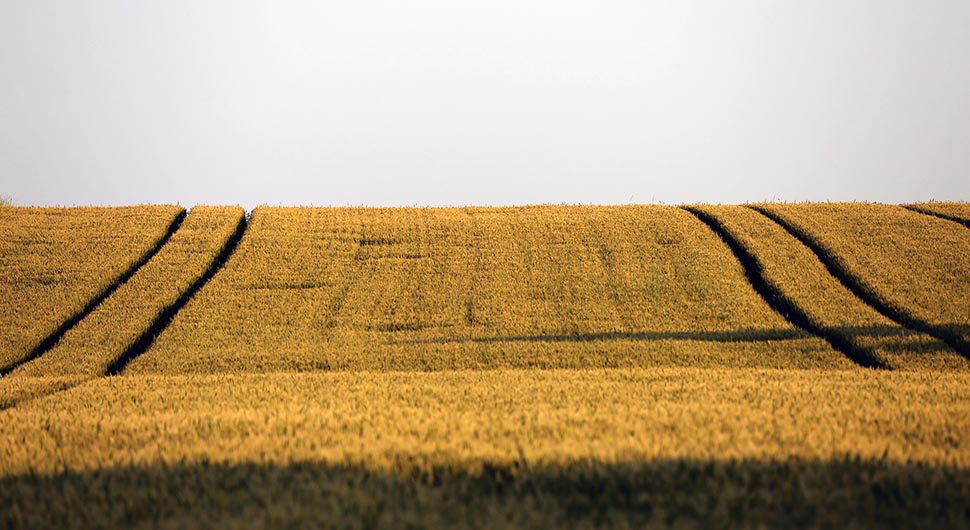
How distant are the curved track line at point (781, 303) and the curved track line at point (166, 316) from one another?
930 inches

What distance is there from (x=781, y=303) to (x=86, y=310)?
91.1 feet

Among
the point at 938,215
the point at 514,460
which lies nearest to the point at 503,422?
the point at 514,460

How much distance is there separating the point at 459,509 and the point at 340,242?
3457cm

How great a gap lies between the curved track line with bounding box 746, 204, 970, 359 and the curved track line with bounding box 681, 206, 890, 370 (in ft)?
9.98

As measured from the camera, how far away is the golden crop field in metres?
7.35

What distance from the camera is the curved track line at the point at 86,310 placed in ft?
90.1

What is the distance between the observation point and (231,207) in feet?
156

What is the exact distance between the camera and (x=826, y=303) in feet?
101

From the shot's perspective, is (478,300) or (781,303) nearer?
(781,303)

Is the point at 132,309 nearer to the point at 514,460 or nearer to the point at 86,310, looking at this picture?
the point at 86,310

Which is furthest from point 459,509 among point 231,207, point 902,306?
point 231,207

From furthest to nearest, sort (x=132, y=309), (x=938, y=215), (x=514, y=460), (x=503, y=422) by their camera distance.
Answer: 1. (x=938, y=215)
2. (x=132, y=309)
3. (x=503, y=422)
4. (x=514, y=460)

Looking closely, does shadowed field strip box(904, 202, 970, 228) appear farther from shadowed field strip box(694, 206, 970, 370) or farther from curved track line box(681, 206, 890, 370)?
curved track line box(681, 206, 890, 370)

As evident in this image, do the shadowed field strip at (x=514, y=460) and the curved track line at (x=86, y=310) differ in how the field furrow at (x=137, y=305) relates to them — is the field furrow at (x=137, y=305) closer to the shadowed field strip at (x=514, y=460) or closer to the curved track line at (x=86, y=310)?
the curved track line at (x=86, y=310)
